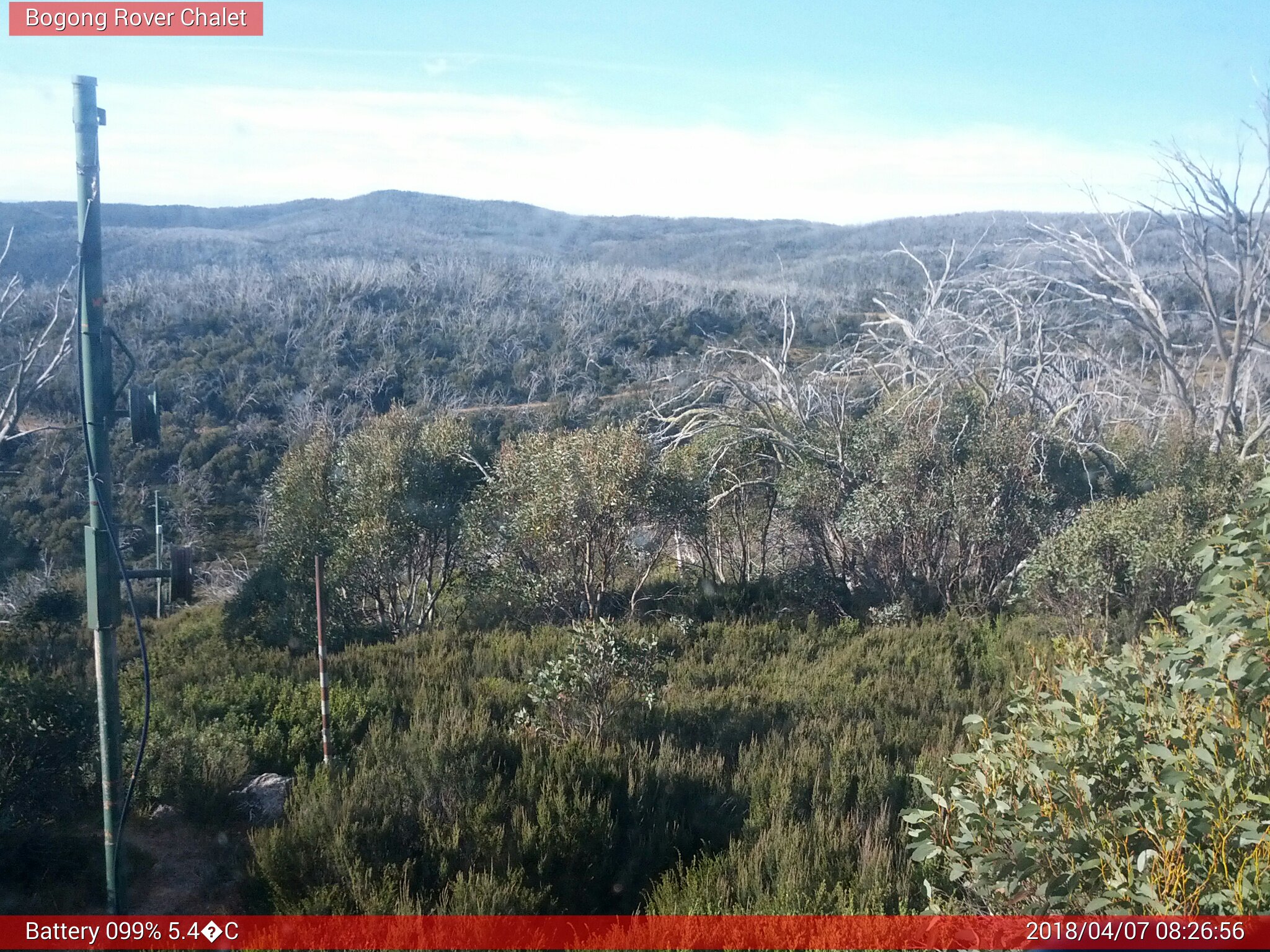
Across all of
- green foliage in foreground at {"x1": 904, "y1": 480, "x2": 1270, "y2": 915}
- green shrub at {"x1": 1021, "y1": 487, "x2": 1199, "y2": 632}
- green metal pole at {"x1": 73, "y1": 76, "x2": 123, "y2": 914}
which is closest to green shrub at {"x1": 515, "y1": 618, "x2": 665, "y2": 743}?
green metal pole at {"x1": 73, "y1": 76, "x2": 123, "y2": 914}

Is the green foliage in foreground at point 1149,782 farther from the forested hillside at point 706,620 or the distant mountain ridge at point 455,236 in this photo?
the distant mountain ridge at point 455,236

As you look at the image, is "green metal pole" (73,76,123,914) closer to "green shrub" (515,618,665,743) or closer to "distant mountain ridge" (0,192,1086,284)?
"green shrub" (515,618,665,743)

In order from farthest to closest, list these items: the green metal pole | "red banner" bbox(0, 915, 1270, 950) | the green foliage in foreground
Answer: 1. the green metal pole
2. "red banner" bbox(0, 915, 1270, 950)
3. the green foliage in foreground

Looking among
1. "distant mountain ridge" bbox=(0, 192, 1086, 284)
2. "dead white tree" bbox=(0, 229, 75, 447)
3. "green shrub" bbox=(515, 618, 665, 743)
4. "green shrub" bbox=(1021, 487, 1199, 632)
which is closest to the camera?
"green shrub" bbox=(515, 618, 665, 743)

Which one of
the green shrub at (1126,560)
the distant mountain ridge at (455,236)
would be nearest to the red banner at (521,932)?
the green shrub at (1126,560)

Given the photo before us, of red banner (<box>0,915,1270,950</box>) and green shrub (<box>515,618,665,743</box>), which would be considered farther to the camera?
green shrub (<box>515,618,665,743</box>)

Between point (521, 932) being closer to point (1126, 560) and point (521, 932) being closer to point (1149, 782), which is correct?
point (1149, 782)
